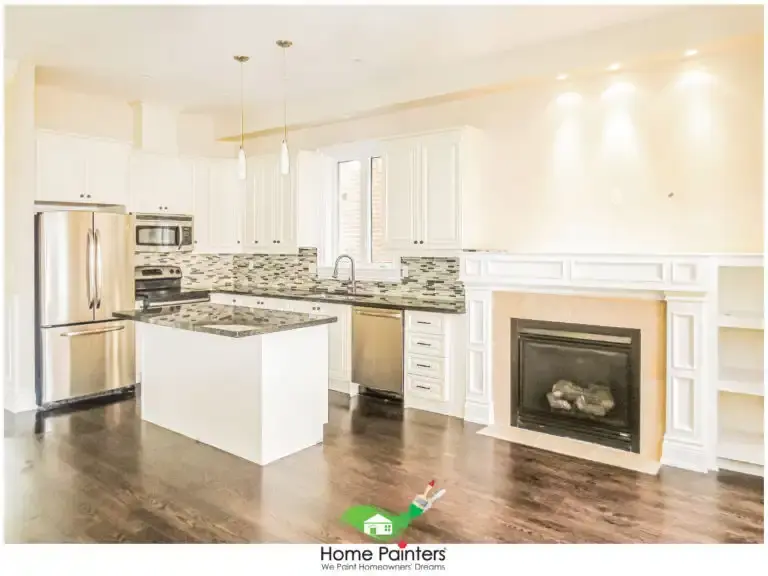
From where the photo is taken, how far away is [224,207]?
6.63 m

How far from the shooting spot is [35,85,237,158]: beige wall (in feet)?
17.9

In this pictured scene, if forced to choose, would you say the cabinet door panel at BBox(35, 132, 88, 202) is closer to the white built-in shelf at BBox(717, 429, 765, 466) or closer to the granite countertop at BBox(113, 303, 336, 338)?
the granite countertop at BBox(113, 303, 336, 338)

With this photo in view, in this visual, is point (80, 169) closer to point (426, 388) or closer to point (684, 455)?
point (426, 388)

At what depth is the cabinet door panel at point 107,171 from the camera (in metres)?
5.39

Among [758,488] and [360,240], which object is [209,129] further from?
[758,488]

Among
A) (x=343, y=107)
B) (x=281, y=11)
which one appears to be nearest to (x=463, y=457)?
(x=281, y=11)

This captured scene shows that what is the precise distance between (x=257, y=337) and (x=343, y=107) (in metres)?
2.79

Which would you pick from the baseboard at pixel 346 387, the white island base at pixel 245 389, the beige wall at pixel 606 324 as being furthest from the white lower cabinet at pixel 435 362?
the white island base at pixel 245 389

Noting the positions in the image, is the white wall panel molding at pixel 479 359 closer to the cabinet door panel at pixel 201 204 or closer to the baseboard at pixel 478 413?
the baseboard at pixel 478 413

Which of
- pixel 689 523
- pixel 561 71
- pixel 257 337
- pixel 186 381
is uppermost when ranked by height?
pixel 561 71

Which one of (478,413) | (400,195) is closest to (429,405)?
(478,413)

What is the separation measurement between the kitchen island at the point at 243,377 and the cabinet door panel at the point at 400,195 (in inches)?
60.8
